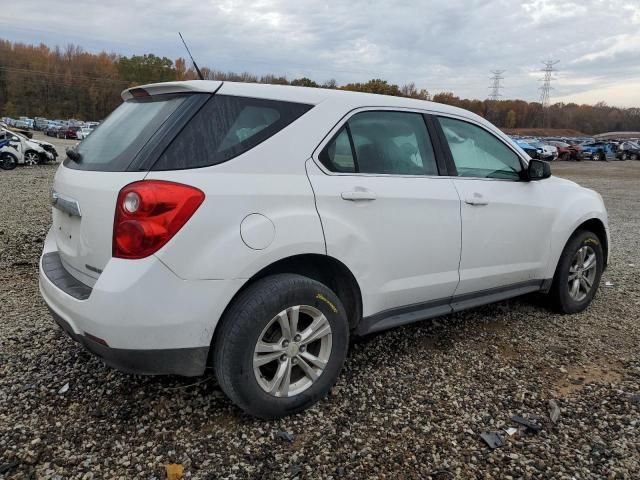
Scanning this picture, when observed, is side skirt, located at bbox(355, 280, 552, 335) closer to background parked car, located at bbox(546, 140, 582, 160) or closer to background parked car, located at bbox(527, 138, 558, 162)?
background parked car, located at bbox(527, 138, 558, 162)

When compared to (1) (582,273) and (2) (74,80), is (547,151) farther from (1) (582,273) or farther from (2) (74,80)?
(2) (74,80)

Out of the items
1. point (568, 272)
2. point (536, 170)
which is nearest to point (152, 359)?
point (536, 170)

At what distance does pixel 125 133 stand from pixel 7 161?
58.6 ft

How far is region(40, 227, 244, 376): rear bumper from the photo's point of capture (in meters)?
2.22

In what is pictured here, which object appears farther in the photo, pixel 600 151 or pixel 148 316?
pixel 600 151

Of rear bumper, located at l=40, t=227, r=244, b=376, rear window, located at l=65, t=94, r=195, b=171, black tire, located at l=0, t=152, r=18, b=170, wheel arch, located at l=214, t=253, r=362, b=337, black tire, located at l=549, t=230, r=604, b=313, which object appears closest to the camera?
rear bumper, located at l=40, t=227, r=244, b=376

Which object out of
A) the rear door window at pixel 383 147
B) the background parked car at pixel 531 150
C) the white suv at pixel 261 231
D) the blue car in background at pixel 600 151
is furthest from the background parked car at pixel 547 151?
the white suv at pixel 261 231

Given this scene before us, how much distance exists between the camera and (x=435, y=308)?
335 centimetres

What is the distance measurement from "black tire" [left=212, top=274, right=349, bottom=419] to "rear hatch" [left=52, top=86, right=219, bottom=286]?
2.19 feet

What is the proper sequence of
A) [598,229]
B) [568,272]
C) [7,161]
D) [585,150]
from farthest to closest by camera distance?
[585,150] < [7,161] < [598,229] < [568,272]

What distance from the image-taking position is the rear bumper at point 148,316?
2.22 meters

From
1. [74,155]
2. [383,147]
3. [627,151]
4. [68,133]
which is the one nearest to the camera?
[74,155]

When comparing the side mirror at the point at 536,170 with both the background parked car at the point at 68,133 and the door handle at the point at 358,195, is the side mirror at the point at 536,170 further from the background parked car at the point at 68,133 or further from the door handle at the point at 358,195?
the background parked car at the point at 68,133

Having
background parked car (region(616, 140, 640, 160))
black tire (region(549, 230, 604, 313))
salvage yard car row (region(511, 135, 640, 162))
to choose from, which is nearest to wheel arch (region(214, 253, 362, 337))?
black tire (region(549, 230, 604, 313))
